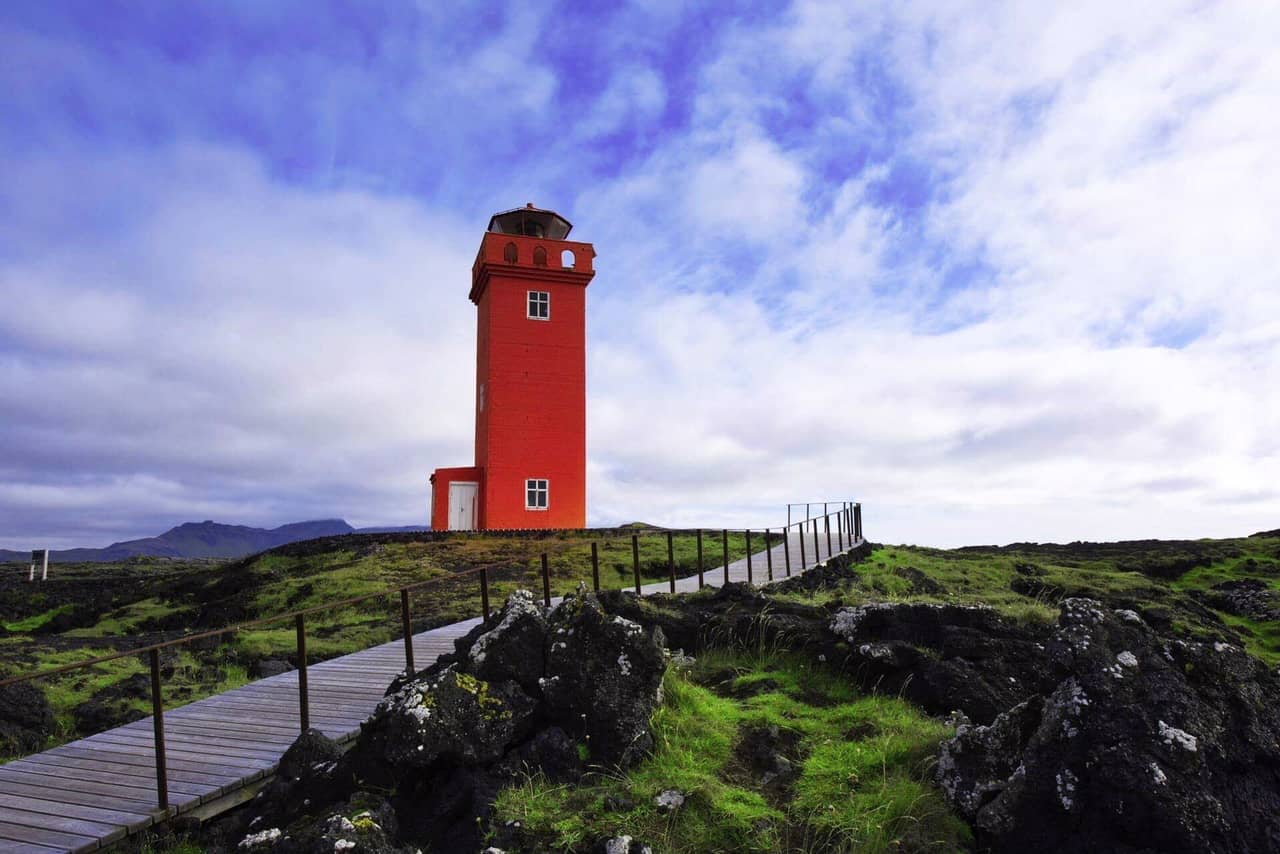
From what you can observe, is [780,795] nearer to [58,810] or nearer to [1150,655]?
[1150,655]

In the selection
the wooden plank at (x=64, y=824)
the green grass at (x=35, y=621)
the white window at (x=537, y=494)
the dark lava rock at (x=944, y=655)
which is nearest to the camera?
the wooden plank at (x=64, y=824)

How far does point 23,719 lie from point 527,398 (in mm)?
18606

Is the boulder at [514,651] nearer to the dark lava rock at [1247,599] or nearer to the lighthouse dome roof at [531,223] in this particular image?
the dark lava rock at [1247,599]

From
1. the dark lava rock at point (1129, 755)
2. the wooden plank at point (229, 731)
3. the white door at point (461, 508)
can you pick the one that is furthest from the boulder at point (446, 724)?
the white door at point (461, 508)

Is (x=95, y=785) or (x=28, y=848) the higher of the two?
(x=95, y=785)

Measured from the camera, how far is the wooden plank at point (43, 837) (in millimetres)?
5664

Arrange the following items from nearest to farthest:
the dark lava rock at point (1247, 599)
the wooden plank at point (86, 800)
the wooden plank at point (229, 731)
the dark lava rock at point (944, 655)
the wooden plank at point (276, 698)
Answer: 1. the wooden plank at point (86, 800)
2. the dark lava rock at point (944, 655)
3. the wooden plank at point (229, 731)
4. the wooden plank at point (276, 698)
5. the dark lava rock at point (1247, 599)

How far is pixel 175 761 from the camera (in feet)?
23.2

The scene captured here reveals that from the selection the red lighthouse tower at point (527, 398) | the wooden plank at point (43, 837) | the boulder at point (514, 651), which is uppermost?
the red lighthouse tower at point (527, 398)

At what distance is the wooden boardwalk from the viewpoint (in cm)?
600

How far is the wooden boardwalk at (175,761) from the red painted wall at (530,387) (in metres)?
17.3

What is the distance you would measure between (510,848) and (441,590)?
45.9ft

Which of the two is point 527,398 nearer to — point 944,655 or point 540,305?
point 540,305

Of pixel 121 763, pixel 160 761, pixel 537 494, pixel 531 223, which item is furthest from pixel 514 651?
pixel 531 223
